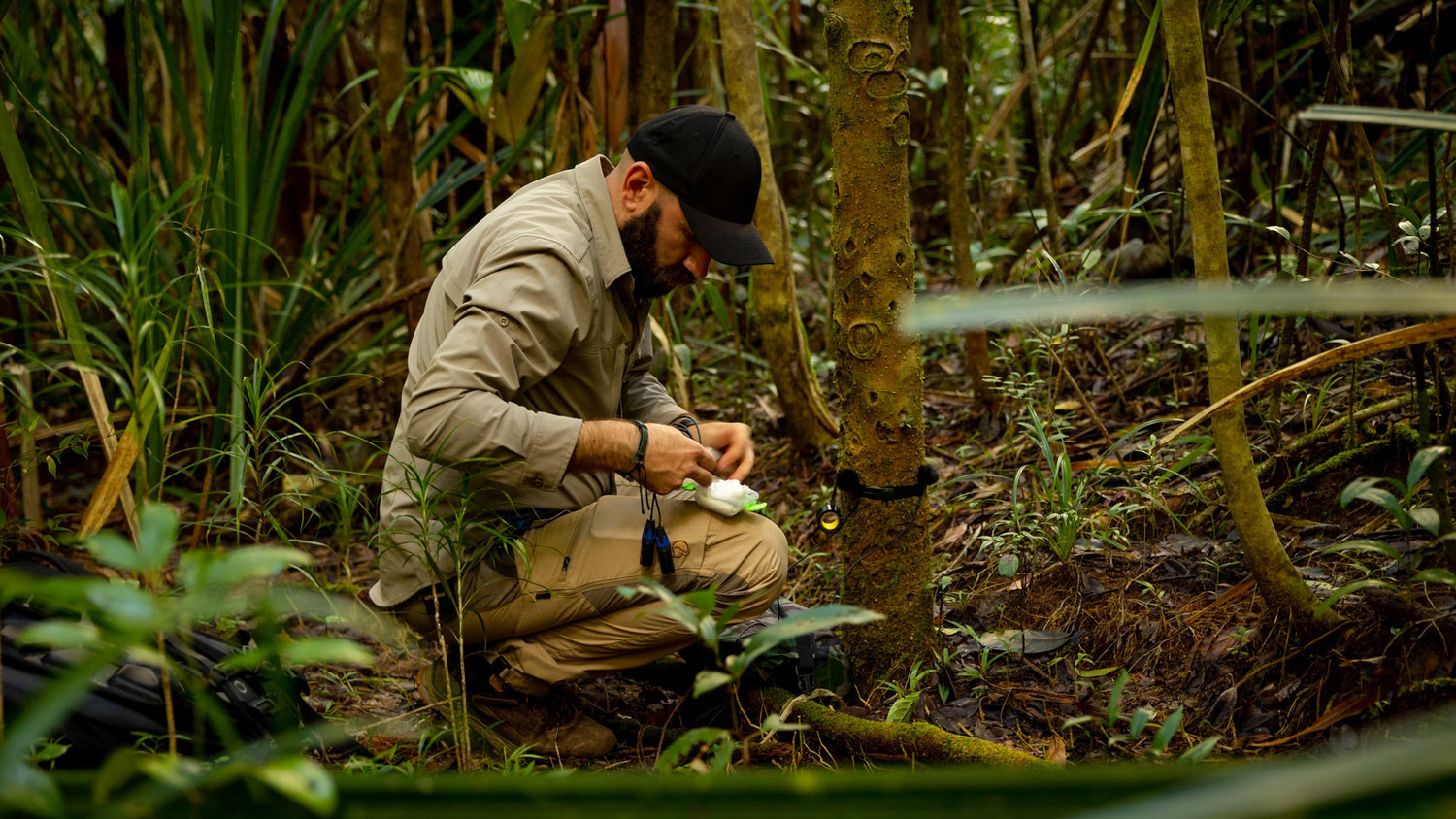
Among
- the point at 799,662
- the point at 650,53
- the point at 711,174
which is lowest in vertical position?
the point at 799,662

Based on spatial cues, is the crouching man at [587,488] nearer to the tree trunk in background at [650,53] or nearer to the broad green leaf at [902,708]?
the broad green leaf at [902,708]

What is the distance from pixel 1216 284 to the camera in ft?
5.57

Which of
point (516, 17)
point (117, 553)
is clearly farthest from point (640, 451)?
point (516, 17)

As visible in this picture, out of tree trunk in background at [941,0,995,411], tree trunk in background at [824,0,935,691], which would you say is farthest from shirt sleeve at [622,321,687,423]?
tree trunk in background at [941,0,995,411]

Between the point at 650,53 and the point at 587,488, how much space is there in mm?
1723

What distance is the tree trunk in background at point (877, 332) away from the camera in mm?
2002

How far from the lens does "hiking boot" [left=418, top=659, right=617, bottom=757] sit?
2230 mm

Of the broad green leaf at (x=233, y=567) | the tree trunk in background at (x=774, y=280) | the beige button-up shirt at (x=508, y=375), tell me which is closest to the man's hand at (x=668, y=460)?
the beige button-up shirt at (x=508, y=375)

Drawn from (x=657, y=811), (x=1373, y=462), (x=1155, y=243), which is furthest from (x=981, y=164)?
(x=657, y=811)

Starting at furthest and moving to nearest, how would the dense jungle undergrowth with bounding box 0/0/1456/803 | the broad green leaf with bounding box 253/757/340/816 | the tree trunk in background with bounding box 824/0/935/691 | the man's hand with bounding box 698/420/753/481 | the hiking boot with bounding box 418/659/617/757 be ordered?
the man's hand with bounding box 698/420/753/481 < the hiking boot with bounding box 418/659/617/757 < the tree trunk in background with bounding box 824/0/935/691 < the dense jungle undergrowth with bounding box 0/0/1456/803 < the broad green leaf with bounding box 253/757/340/816

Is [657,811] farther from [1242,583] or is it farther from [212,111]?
[212,111]

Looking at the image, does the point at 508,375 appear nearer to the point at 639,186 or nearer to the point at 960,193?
the point at 639,186

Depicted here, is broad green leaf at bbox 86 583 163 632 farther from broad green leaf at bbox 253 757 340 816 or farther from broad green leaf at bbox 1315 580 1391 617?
broad green leaf at bbox 1315 580 1391 617

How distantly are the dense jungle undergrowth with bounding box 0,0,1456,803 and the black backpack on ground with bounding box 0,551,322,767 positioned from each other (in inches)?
3.0
